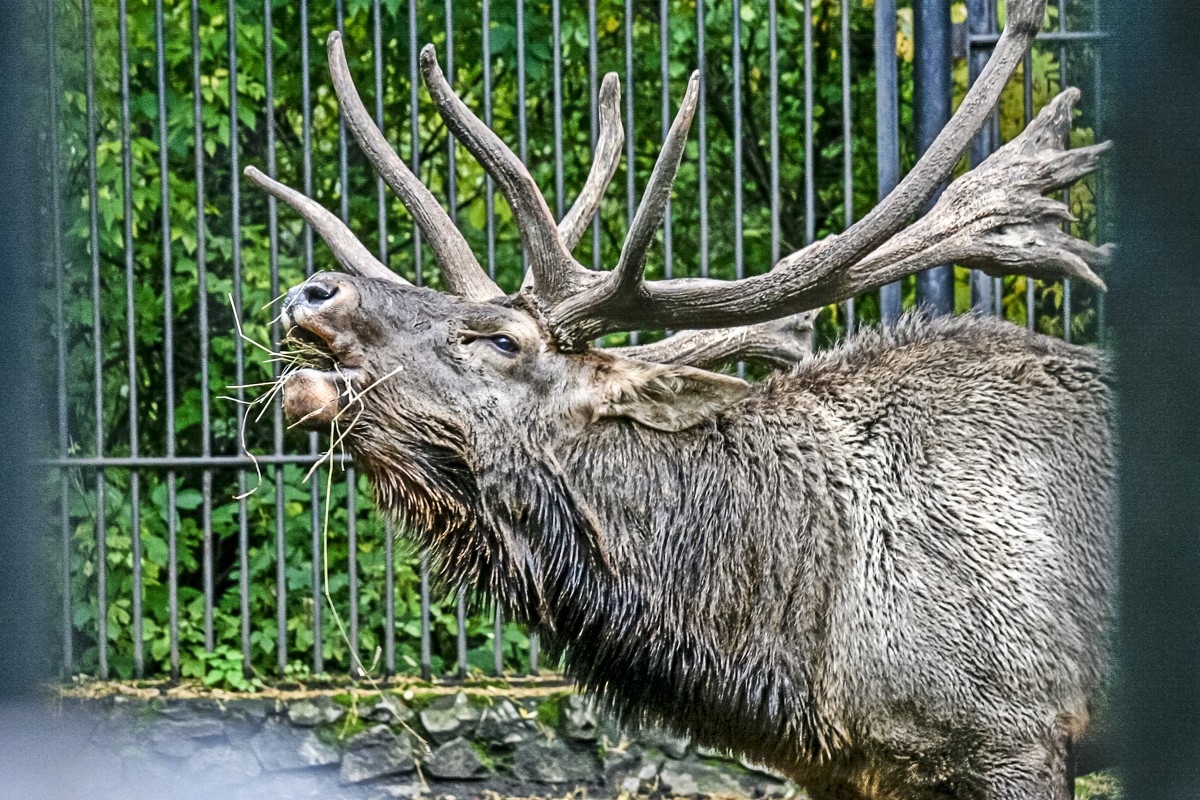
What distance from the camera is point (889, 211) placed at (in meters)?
3.68

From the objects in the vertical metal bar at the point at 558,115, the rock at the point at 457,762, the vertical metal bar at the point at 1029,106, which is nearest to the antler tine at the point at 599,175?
the vertical metal bar at the point at 558,115

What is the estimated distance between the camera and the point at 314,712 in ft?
19.2

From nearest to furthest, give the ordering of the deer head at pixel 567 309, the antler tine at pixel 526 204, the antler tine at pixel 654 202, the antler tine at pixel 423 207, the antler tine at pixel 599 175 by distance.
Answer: the antler tine at pixel 654 202 < the deer head at pixel 567 309 < the antler tine at pixel 526 204 < the antler tine at pixel 423 207 < the antler tine at pixel 599 175

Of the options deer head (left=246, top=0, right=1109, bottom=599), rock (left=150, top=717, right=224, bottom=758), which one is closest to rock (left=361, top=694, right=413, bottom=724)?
rock (left=150, top=717, right=224, bottom=758)

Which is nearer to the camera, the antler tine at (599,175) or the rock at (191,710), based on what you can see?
the antler tine at (599,175)

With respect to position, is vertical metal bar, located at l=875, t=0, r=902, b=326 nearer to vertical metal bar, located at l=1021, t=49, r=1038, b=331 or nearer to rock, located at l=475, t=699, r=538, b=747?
vertical metal bar, located at l=1021, t=49, r=1038, b=331

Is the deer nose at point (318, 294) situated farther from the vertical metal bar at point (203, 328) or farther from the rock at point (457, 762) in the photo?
the rock at point (457, 762)

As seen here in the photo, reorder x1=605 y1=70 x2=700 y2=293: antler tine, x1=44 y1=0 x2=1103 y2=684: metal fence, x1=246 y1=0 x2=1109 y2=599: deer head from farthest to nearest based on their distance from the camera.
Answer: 1. x1=44 y1=0 x2=1103 y2=684: metal fence
2. x1=246 y1=0 x2=1109 y2=599: deer head
3. x1=605 y1=70 x2=700 y2=293: antler tine

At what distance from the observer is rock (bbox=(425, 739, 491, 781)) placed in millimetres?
5844

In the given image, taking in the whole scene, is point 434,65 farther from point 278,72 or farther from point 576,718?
point 278,72

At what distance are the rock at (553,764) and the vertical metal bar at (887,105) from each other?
231cm

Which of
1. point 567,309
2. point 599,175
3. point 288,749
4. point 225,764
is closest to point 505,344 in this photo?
point 567,309

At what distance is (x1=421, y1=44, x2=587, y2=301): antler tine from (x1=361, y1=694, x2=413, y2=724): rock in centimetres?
270

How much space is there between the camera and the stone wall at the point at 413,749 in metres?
5.80
